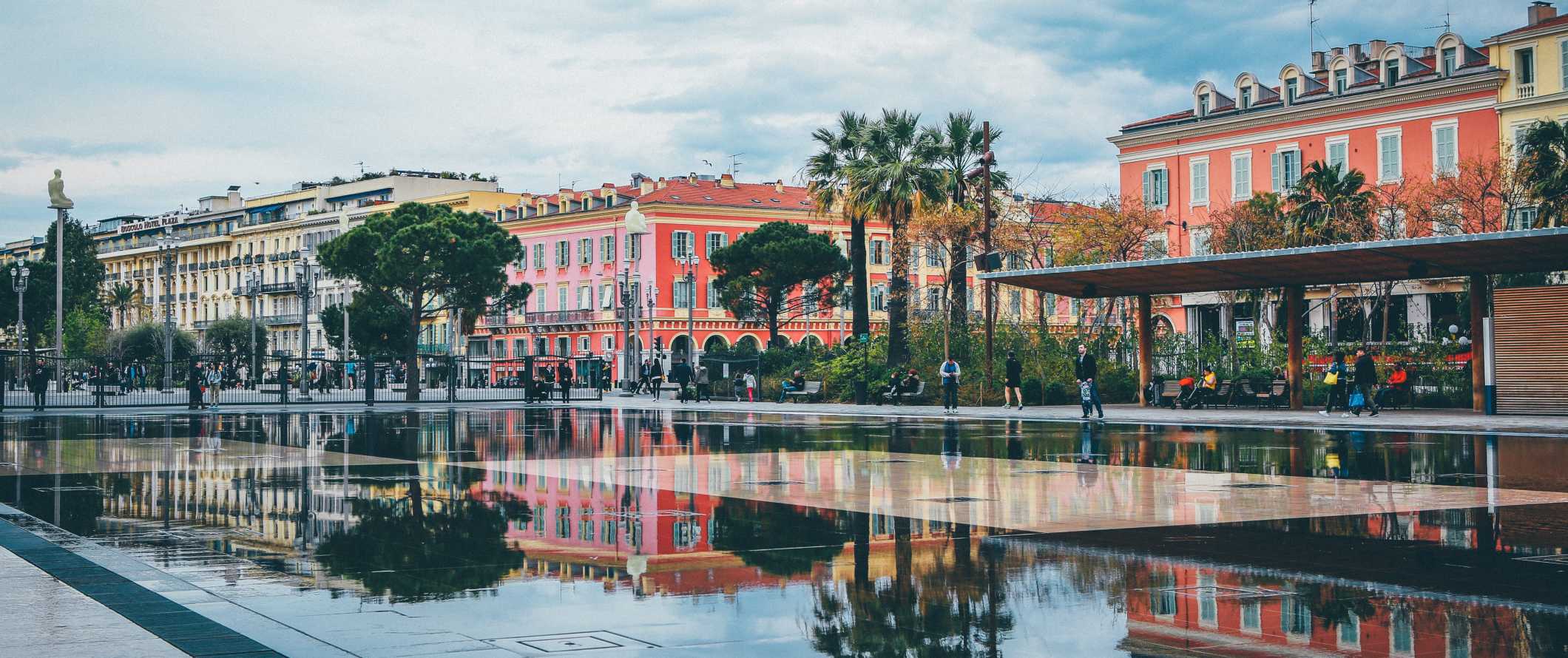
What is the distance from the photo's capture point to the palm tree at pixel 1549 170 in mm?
42956

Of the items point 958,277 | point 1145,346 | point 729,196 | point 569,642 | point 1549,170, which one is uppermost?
point 729,196

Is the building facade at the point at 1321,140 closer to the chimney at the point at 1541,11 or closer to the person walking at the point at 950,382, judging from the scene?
the chimney at the point at 1541,11

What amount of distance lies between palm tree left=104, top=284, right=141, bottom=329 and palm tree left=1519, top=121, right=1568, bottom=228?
116 m

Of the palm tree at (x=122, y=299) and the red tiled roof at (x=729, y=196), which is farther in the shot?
the palm tree at (x=122, y=299)

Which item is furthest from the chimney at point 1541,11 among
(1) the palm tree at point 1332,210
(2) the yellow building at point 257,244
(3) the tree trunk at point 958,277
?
(2) the yellow building at point 257,244

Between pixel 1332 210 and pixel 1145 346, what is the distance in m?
14.4

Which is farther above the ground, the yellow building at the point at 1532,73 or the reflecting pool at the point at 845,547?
the yellow building at the point at 1532,73

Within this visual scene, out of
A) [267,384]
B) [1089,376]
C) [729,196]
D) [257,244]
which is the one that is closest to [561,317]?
[729,196]

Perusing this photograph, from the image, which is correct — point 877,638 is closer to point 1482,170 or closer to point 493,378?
point 1482,170

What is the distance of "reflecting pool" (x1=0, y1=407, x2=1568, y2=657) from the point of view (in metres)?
7.50

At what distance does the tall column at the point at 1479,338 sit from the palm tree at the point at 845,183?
19277mm

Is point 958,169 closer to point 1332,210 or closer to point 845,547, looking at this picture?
point 1332,210

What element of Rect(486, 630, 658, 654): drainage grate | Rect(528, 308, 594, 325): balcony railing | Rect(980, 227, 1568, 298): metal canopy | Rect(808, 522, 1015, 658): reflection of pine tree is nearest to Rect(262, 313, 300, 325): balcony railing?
Rect(528, 308, 594, 325): balcony railing

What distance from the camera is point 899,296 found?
47.1 m
